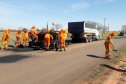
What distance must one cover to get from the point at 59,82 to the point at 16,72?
194 centimetres

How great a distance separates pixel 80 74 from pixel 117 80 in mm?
1433

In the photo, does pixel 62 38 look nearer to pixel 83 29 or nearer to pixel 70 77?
pixel 70 77

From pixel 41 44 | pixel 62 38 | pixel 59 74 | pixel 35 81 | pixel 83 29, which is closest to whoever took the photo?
pixel 35 81

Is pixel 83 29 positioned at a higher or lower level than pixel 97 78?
higher

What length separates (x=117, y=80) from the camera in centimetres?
468

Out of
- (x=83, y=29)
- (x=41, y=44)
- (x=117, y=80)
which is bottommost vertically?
(x=117, y=80)

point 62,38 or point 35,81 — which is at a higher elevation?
point 62,38

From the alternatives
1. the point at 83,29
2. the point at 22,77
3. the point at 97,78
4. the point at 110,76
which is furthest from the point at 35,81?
the point at 83,29

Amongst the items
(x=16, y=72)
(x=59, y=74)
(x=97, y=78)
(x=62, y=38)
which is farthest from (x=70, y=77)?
(x=62, y=38)

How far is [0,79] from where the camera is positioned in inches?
167

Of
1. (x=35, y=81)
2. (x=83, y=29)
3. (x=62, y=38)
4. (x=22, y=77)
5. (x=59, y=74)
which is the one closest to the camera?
(x=35, y=81)

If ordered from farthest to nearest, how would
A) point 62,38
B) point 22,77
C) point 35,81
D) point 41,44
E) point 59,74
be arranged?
1. point 41,44
2. point 62,38
3. point 59,74
4. point 22,77
5. point 35,81

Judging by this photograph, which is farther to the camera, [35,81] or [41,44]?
[41,44]

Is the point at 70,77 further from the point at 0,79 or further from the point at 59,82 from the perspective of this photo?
the point at 0,79
